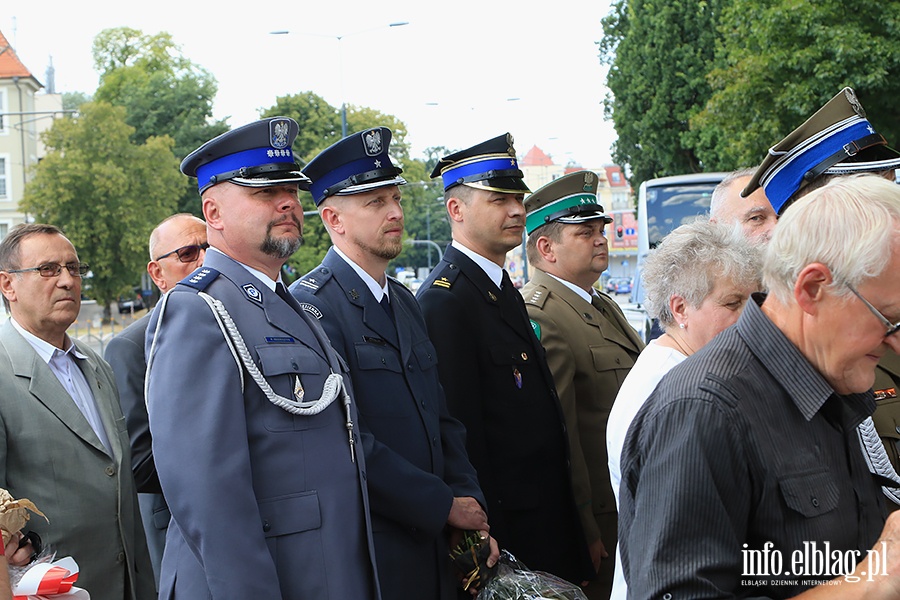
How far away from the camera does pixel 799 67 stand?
17.4 m

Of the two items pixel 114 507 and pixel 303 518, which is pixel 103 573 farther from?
pixel 303 518

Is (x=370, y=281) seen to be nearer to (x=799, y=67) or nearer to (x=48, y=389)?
(x=48, y=389)

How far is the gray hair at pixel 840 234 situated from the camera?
1982mm

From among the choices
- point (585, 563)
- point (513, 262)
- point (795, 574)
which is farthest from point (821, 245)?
point (513, 262)

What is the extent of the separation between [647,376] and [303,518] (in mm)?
1235

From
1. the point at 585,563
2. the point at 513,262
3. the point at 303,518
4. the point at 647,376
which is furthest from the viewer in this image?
the point at 513,262

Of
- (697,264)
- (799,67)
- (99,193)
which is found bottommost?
(697,264)

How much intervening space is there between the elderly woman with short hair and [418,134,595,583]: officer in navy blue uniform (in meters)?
1.14

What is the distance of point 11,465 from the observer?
387 cm

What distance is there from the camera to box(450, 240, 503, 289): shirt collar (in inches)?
187

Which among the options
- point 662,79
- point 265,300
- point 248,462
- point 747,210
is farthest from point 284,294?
point 662,79

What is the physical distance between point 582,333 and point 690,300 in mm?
1681

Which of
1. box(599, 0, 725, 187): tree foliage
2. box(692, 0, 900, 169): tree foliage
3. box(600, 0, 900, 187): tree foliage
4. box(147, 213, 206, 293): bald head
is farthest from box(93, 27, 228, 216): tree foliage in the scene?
box(147, 213, 206, 293): bald head

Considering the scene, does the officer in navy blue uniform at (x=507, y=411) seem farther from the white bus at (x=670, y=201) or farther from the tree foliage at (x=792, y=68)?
the white bus at (x=670, y=201)
